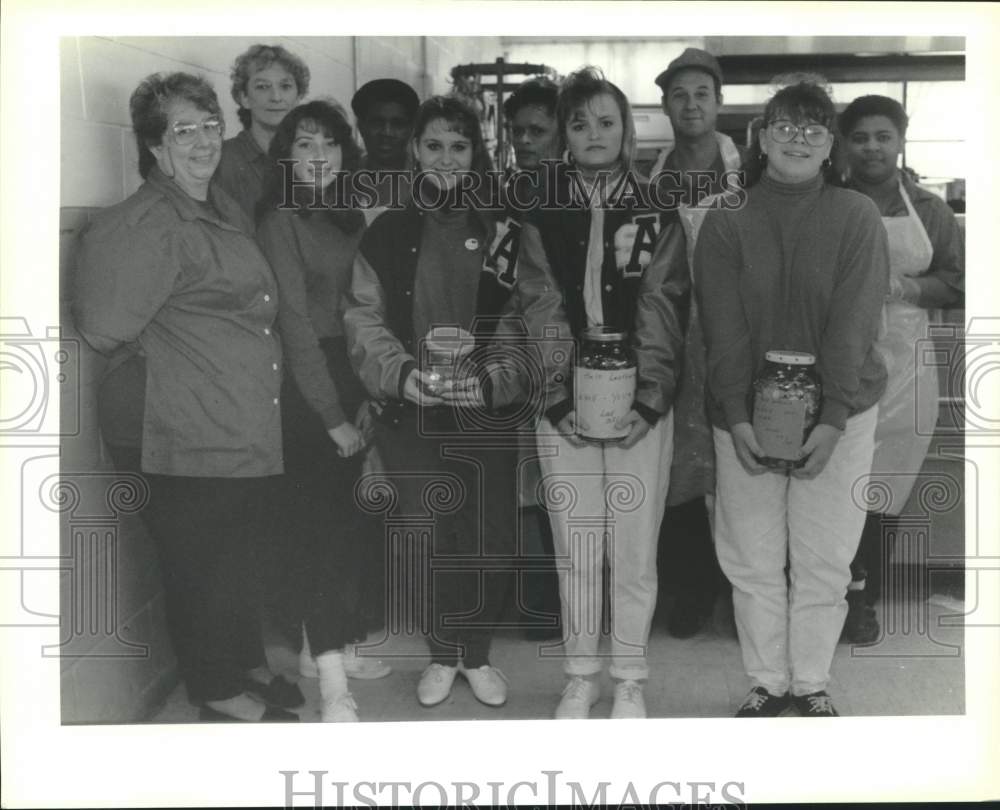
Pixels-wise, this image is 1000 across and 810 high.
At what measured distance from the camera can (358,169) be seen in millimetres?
3527

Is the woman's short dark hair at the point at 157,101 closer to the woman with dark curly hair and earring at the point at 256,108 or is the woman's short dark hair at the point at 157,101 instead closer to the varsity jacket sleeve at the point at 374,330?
the woman with dark curly hair and earring at the point at 256,108

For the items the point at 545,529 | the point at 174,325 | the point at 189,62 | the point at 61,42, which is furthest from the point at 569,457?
the point at 61,42

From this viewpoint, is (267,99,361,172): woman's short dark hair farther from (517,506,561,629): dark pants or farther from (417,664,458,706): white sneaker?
(417,664,458,706): white sneaker

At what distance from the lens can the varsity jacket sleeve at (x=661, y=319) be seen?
350 cm

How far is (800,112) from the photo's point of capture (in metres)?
3.46

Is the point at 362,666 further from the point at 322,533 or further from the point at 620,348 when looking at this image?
the point at 620,348

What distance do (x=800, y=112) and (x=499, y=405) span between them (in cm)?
97

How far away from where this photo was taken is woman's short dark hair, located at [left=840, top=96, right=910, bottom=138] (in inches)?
139

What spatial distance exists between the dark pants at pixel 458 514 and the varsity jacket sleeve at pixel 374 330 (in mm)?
104

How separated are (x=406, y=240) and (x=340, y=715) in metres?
1.14

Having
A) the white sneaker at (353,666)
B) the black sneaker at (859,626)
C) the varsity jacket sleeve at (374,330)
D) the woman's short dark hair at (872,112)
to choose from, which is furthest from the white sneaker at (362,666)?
the woman's short dark hair at (872,112)

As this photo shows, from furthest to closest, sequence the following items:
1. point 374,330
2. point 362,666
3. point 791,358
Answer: point 362,666
point 374,330
point 791,358

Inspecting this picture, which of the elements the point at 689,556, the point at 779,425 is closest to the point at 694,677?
the point at 689,556

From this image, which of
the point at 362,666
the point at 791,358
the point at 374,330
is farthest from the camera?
the point at 362,666
